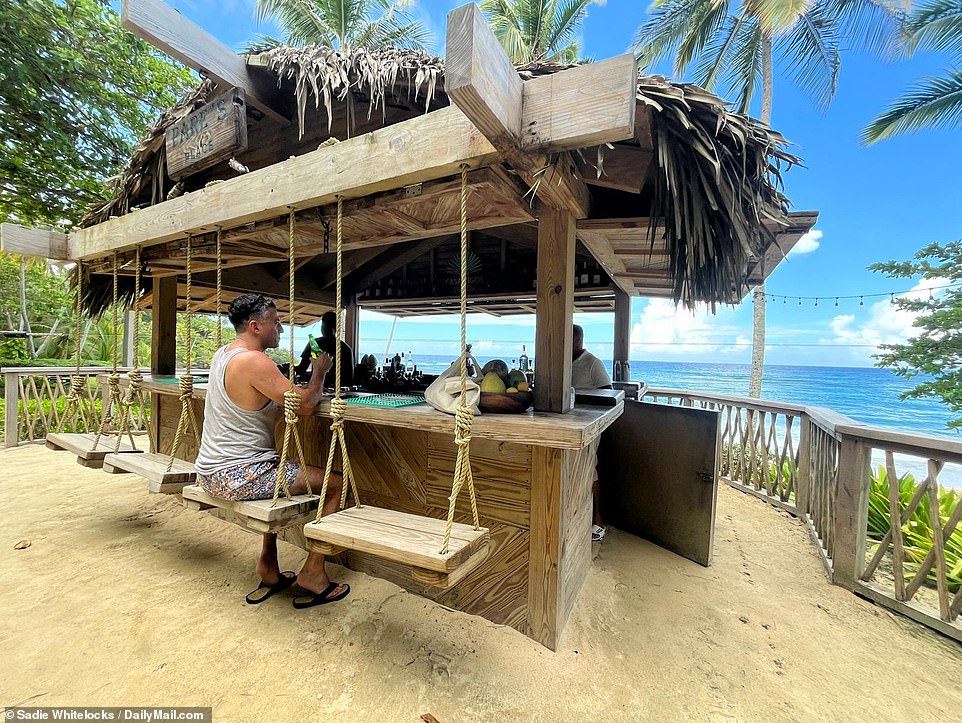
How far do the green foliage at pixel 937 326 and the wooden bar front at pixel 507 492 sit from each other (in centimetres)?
962

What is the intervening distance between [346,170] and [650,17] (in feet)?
40.1

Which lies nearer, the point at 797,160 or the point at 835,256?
the point at 797,160

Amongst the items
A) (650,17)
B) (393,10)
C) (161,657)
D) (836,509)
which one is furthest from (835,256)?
(161,657)

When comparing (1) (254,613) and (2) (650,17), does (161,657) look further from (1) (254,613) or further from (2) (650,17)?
(2) (650,17)

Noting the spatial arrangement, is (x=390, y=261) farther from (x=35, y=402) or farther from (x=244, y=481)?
(x=35, y=402)

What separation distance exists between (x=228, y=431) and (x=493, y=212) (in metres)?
1.75

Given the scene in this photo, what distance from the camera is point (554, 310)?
6.39 ft


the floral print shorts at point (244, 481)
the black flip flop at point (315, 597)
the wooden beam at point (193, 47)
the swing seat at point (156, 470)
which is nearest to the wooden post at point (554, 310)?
the floral print shorts at point (244, 481)

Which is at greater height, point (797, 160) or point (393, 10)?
point (393, 10)

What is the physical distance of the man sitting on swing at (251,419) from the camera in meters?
1.94

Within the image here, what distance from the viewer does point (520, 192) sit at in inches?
66.9

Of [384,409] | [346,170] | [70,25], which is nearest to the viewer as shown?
[346,170]

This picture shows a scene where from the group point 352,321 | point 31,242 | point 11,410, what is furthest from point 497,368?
point 11,410

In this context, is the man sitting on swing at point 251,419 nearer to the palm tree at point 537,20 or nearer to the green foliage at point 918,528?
the green foliage at point 918,528
